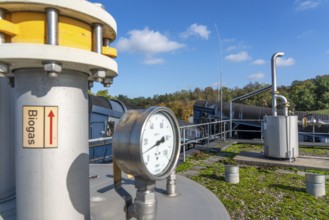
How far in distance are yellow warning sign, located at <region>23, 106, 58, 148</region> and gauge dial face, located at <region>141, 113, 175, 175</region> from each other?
1.66ft

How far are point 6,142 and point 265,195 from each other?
377 centimetres

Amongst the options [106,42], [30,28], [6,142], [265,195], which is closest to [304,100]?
[265,195]

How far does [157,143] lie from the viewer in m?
1.41

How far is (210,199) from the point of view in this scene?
2066mm

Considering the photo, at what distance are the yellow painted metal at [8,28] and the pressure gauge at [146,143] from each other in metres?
0.67

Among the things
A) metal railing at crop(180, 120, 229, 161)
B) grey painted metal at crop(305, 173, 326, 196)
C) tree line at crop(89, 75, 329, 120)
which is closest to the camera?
grey painted metal at crop(305, 173, 326, 196)

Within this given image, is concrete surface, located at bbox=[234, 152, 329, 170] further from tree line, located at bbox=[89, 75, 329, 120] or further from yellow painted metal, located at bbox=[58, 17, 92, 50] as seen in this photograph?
tree line, located at bbox=[89, 75, 329, 120]

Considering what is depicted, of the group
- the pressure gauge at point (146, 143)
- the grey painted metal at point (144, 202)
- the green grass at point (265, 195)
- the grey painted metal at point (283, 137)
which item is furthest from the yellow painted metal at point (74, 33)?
the grey painted metal at point (283, 137)

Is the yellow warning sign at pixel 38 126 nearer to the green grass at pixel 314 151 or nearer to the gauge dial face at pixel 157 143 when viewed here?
the gauge dial face at pixel 157 143

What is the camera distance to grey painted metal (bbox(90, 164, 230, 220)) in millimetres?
1735

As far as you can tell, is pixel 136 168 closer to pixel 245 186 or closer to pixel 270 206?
pixel 270 206

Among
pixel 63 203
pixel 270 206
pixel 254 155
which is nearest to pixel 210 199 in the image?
pixel 63 203

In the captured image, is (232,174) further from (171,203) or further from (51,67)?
(51,67)

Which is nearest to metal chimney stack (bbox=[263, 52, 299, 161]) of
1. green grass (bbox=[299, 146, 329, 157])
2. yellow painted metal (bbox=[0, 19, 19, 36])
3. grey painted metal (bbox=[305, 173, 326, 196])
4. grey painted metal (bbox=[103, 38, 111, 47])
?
green grass (bbox=[299, 146, 329, 157])
